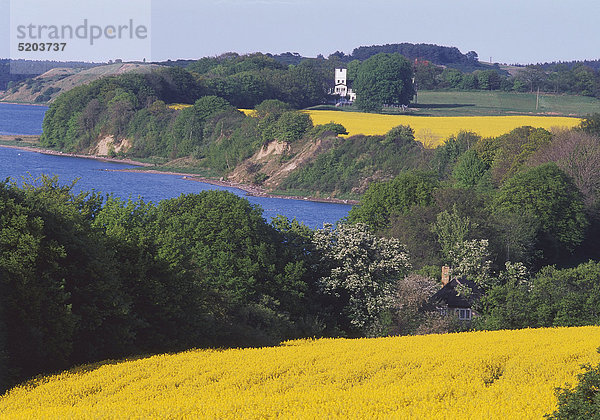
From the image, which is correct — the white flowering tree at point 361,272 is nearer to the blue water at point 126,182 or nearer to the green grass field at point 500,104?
the blue water at point 126,182

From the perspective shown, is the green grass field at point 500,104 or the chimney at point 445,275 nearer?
the chimney at point 445,275

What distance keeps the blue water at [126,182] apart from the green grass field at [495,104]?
5816cm

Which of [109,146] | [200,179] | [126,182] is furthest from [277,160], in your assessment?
[109,146]

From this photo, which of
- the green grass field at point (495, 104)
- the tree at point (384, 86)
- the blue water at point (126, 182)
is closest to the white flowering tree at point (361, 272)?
the blue water at point (126, 182)

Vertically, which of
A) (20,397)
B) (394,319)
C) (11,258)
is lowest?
(394,319)

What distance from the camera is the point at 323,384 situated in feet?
61.9

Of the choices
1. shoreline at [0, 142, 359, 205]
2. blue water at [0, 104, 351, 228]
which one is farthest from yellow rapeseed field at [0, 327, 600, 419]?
shoreline at [0, 142, 359, 205]

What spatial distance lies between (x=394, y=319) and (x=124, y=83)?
113 meters

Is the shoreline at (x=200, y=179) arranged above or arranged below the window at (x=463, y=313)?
above

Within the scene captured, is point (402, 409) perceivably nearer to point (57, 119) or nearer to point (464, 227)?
point (464, 227)

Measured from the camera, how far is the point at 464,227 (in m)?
54.6

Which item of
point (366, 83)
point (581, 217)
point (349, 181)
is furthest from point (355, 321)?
point (366, 83)

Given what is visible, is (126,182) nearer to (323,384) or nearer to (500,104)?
(323,384)

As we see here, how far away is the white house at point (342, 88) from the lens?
7283 inches
